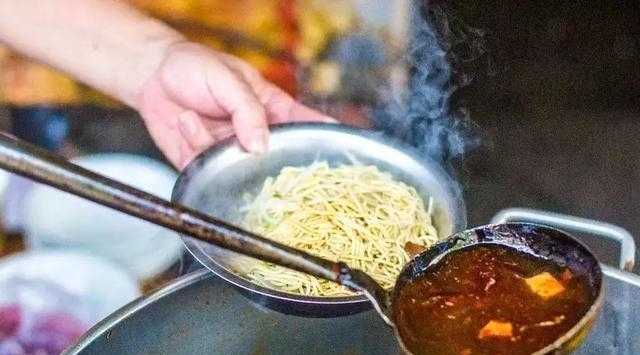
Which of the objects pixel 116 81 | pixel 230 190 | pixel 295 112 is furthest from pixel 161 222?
→ pixel 116 81

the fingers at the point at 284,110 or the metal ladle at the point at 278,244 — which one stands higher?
the metal ladle at the point at 278,244

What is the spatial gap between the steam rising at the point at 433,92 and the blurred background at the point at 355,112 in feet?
0.09

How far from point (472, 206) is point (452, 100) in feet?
1.93

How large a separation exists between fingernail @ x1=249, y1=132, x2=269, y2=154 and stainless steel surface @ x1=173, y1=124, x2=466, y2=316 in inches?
0.5

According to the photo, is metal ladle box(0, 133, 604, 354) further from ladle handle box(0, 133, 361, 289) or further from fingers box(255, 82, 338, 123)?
fingers box(255, 82, 338, 123)

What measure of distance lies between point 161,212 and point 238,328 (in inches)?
18.9

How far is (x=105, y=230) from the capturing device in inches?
81.0

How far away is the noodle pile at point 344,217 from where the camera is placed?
1.51 meters

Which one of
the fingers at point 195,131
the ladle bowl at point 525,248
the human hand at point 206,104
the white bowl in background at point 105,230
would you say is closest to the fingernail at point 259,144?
the human hand at point 206,104

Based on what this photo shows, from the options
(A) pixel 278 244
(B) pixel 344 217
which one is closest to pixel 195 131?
(B) pixel 344 217

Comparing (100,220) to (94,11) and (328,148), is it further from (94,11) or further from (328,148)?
(328,148)

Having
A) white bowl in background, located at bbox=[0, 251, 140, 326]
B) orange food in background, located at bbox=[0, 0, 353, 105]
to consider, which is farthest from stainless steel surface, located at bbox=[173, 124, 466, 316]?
orange food in background, located at bbox=[0, 0, 353, 105]

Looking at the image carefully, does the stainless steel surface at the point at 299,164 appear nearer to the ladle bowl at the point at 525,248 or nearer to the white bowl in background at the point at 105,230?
the ladle bowl at the point at 525,248

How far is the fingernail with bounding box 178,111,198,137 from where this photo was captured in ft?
5.79
